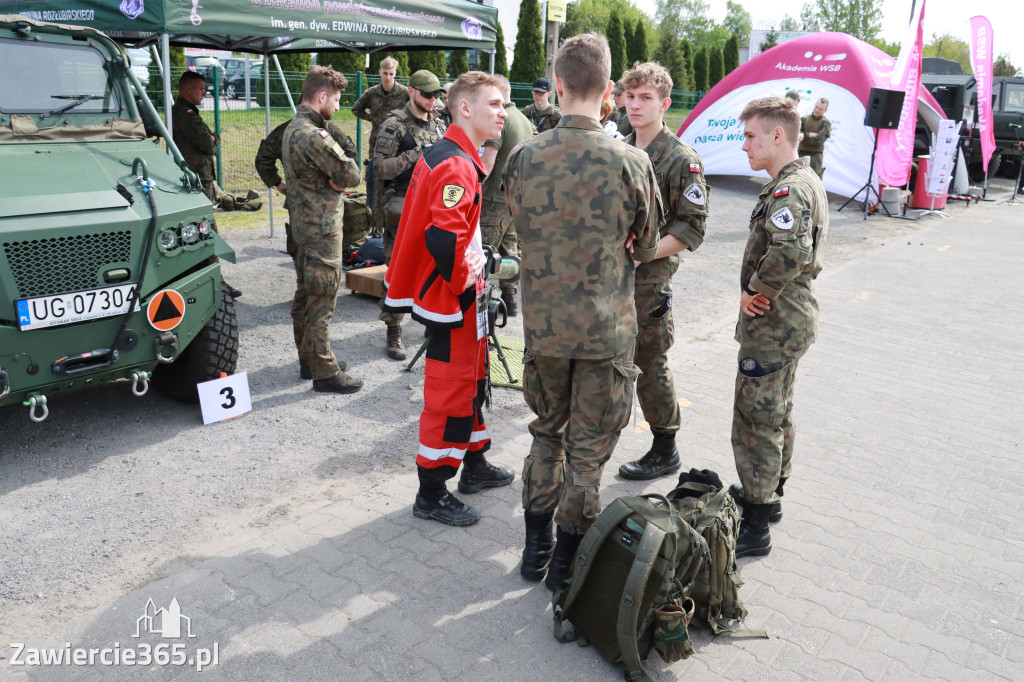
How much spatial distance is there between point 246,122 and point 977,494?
14333 millimetres

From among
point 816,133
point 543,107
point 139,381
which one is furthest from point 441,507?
point 816,133

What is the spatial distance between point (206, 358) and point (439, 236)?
2285 mm

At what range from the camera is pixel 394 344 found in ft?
20.2

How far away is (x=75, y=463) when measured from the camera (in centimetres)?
425

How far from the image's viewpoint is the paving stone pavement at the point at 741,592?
288 centimetres

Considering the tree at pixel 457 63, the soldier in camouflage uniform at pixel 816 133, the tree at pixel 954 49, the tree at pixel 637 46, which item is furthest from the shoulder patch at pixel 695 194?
the tree at pixel 954 49

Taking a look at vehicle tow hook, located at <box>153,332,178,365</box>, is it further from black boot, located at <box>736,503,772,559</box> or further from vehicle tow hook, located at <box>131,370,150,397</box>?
black boot, located at <box>736,503,772,559</box>

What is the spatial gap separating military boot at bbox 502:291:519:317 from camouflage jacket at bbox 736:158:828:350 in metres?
3.71

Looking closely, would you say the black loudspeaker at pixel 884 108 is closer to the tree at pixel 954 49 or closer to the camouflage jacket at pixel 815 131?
the camouflage jacket at pixel 815 131

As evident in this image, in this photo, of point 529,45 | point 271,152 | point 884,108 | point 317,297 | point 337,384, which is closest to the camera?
point 317,297

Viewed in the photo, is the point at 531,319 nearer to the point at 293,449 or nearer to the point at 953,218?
the point at 293,449

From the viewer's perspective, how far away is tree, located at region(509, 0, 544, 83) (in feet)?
89.0

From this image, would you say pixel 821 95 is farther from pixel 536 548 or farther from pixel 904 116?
pixel 536 548

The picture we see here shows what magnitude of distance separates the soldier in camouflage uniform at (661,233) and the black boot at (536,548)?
1014 mm
